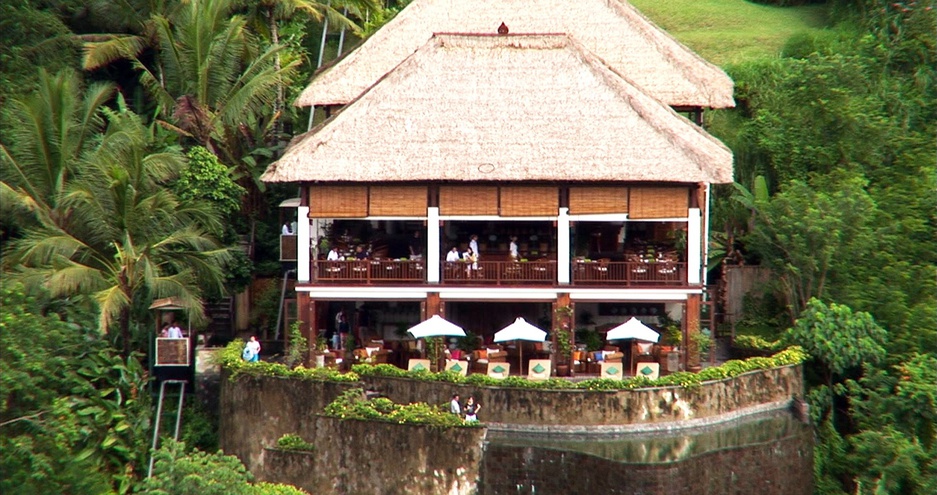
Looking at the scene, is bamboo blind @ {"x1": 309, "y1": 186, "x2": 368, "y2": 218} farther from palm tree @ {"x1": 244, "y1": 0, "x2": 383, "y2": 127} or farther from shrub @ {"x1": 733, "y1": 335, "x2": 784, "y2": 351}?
shrub @ {"x1": 733, "y1": 335, "x2": 784, "y2": 351}

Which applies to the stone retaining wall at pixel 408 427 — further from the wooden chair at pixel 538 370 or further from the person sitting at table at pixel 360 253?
the person sitting at table at pixel 360 253

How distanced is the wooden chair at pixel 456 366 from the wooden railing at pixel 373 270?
7.15ft

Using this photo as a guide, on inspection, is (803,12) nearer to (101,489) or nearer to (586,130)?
(586,130)

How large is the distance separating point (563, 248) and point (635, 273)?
5.65ft

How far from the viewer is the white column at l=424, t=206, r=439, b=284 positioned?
3275 centimetres

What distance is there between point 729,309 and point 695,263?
6062 mm

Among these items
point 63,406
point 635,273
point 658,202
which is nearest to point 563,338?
point 635,273

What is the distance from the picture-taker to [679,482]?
28.4 meters

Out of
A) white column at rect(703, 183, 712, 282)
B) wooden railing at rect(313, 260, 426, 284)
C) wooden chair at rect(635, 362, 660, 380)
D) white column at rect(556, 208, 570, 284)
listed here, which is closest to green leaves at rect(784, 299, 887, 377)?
white column at rect(703, 183, 712, 282)

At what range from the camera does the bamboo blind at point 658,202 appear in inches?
1280

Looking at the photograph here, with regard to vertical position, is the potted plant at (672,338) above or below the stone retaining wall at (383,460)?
above

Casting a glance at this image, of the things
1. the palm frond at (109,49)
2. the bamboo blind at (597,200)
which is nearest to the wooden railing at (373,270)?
the bamboo blind at (597,200)

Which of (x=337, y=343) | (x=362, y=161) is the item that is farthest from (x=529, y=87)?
(x=337, y=343)

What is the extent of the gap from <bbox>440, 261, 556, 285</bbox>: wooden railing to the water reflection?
14.0ft
